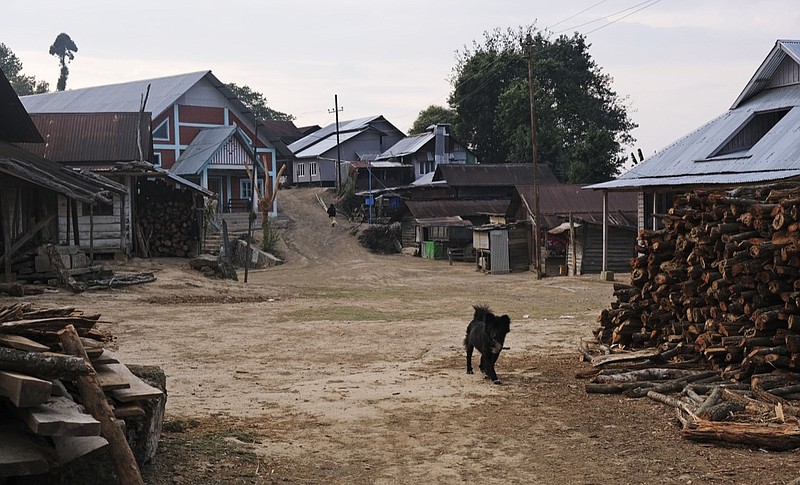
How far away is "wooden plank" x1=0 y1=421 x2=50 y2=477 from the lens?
5.74 metres

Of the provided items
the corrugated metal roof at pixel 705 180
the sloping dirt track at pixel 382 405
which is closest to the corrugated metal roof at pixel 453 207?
the corrugated metal roof at pixel 705 180

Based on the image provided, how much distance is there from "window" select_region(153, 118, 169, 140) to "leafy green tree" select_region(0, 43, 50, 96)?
157 ft

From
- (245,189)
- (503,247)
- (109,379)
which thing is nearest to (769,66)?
(503,247)

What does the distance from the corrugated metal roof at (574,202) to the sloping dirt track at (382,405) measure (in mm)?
20152

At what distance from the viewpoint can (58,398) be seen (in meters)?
6.36

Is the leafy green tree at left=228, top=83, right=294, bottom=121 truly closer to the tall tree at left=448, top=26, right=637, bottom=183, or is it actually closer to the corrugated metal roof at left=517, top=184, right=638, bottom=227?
the tall tree at left=448, top=26, right=637, bottom=183

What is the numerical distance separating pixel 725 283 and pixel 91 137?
30976mm

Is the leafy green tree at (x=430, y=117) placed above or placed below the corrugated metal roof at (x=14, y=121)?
above

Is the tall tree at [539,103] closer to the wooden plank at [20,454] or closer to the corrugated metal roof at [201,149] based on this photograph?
the corrugated metal roof at [201,149]

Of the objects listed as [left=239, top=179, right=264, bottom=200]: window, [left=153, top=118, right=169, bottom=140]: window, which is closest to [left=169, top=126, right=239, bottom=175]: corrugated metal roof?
[left=153, top=118, right=169, bottom=140]: window

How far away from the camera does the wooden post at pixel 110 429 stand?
6.37 metres

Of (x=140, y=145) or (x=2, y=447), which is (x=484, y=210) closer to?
(x=140, y=145)

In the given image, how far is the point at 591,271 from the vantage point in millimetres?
39594

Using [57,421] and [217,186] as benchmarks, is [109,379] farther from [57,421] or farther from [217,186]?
[217,186]
